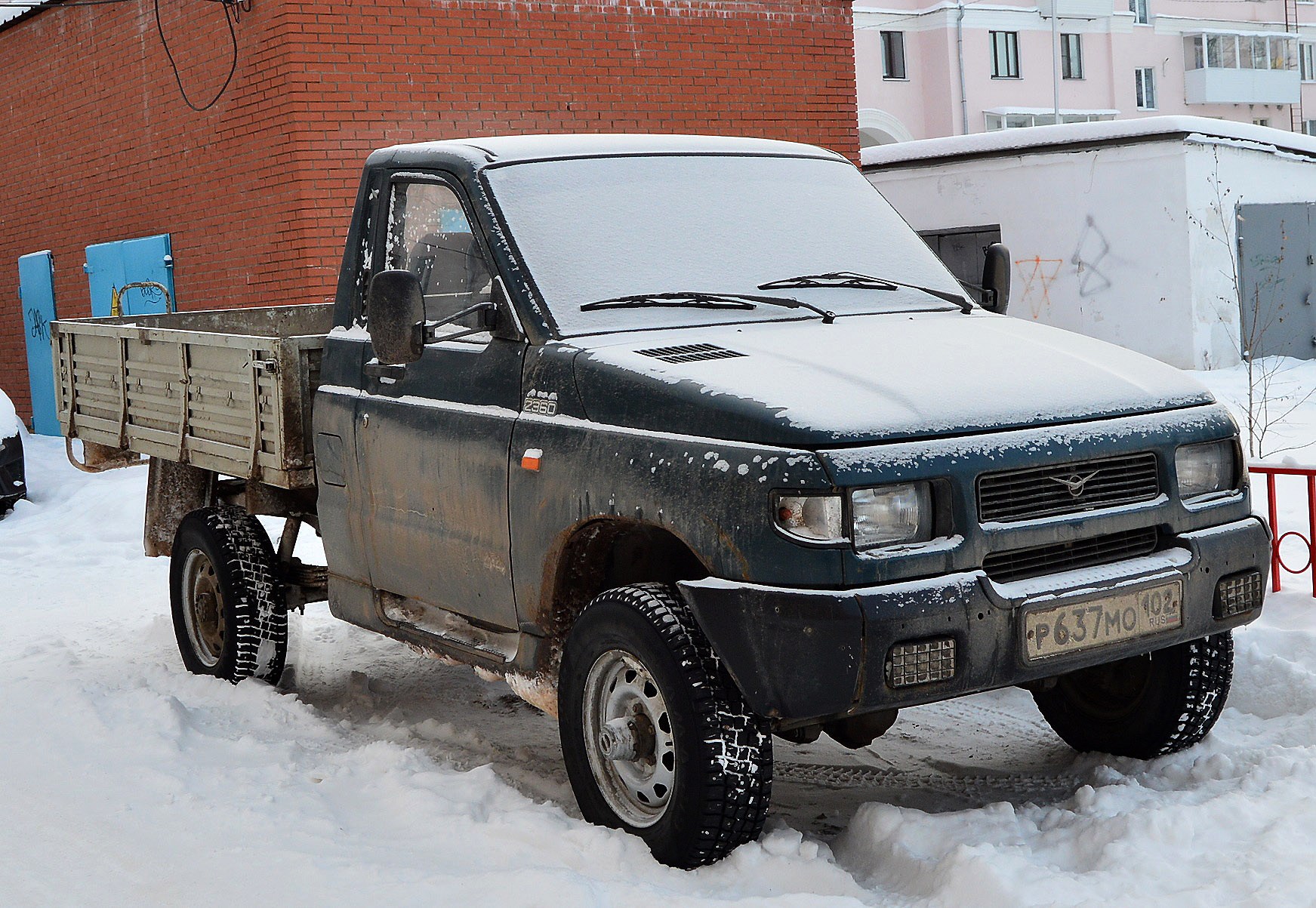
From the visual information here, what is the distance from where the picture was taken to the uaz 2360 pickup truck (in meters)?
3.55

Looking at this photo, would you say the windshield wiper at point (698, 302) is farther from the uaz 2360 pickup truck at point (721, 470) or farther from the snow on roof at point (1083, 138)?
the snow on roof at point (1083, 138)

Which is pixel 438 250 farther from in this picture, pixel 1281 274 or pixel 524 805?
pixel 1281 274

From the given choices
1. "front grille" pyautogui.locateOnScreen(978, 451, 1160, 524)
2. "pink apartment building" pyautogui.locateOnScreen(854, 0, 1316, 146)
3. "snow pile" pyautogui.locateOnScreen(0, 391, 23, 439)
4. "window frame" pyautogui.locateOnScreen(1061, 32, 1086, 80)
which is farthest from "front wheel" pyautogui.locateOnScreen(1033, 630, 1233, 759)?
"window frame" pyautogui.locateOnScreen(1061, 32, 1086, 80)

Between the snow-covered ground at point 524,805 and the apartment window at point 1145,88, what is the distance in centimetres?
4458

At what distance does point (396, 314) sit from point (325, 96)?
26.3 ft

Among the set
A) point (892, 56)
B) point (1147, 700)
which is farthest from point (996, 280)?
point (892, 56)

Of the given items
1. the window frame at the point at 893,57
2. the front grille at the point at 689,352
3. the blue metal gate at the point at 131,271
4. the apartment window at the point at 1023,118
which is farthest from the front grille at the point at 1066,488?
the window frame at the point at 893,57

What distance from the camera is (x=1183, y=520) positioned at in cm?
399

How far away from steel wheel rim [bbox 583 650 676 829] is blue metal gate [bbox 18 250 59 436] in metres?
14.1

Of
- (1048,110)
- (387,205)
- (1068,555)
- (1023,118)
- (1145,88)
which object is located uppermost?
(1145,88)

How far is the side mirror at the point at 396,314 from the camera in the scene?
4.44m

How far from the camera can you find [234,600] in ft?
19.5

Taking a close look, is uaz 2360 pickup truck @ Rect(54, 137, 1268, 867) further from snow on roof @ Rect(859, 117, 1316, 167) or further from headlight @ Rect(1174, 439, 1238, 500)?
snow on roof @ Rect(859, 117, 1316, 167)

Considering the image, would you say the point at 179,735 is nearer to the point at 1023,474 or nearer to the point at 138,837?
the point at 138,837
